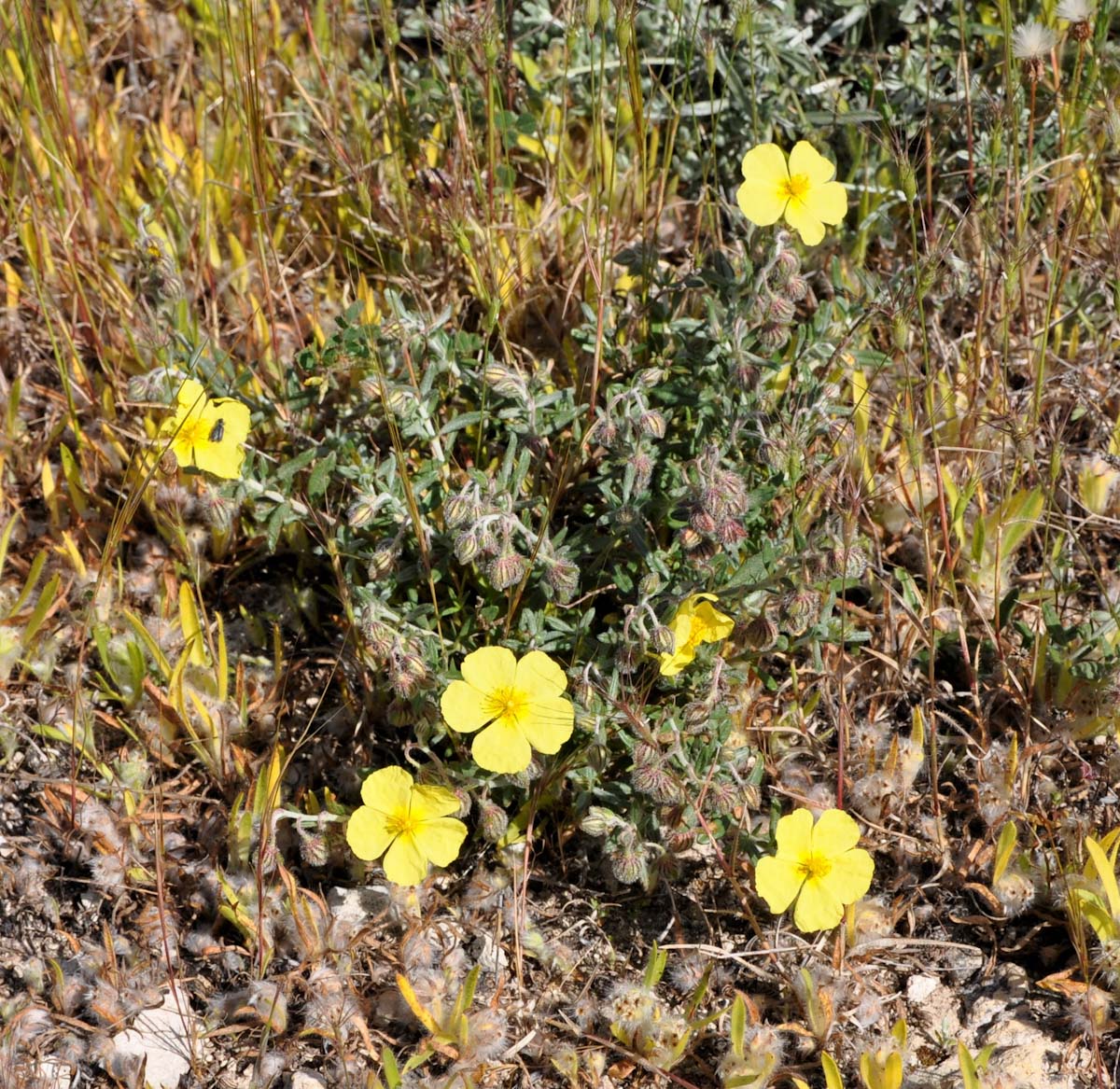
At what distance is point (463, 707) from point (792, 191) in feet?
4.51

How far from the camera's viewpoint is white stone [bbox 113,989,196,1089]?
2.63 meters

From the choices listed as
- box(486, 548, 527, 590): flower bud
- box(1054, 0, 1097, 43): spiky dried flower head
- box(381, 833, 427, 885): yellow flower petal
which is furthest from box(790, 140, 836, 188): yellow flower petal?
Result: box(381, 833, 427, 885): yellow flower petal

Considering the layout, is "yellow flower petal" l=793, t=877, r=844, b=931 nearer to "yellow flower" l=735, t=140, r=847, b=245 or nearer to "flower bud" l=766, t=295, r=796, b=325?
"flower bud" l=766, t=295, r=796, b=325

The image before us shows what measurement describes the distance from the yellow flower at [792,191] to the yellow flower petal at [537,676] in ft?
3.55

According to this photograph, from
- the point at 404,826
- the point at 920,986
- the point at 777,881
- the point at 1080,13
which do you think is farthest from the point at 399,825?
the point at 1080,13

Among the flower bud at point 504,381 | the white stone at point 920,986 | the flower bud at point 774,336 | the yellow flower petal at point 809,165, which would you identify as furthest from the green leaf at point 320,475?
the white stone at point 920,986

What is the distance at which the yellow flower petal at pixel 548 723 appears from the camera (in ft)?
8.16

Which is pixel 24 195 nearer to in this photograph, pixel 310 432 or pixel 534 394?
pixel 310 432

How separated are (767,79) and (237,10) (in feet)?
5.60

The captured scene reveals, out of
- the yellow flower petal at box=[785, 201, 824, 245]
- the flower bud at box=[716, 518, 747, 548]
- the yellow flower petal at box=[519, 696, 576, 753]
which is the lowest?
the yellow flower petal at box=[519, 696, 576, 753]

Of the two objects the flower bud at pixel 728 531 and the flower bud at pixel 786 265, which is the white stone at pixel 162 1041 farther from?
the flower bud at pixel 786 265

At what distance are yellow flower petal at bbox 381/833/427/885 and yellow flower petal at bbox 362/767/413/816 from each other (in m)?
0.06

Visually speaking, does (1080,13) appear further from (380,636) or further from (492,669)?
(380,636)

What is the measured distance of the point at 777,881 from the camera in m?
2.53
